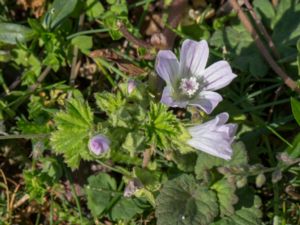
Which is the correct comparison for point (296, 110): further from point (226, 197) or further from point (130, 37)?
point (130, 37)

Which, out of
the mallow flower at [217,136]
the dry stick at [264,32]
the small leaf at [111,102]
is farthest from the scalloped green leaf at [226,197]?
the dry stick at [264,32]

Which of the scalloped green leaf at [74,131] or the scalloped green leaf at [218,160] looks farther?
the scalloped green leaf at [218,160]

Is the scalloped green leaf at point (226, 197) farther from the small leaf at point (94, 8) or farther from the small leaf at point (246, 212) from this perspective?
the small leaf at point (94, 8)

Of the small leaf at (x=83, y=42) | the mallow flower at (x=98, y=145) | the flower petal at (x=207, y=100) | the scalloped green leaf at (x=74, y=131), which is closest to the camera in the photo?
the mallow flower at (x=98, y=145)

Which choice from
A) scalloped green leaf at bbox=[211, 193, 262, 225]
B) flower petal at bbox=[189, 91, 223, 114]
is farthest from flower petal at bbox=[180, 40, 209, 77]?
scalloped green leaf at bbox=[211, 193, 262, 225]

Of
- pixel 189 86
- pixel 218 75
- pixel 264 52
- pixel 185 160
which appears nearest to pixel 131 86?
pixel 189 86

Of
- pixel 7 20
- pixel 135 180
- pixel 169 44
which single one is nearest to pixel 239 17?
pixel 169 44

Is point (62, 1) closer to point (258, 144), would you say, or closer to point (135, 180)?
point (135, 180)
